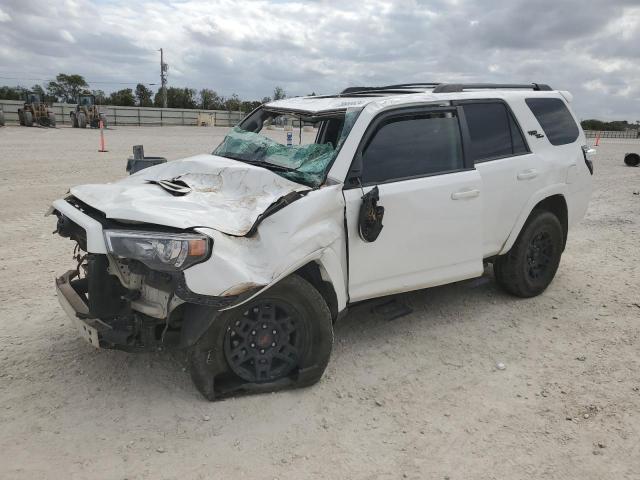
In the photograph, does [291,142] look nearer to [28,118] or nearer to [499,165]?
[499,165]

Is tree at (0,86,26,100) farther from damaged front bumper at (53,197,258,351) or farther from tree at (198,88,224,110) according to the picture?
damaged front bumper at (53,197,258,351)

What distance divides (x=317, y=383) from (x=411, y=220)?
4.33 ft

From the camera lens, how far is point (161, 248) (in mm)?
2953

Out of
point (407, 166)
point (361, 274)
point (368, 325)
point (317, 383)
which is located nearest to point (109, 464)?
point (317, 383)

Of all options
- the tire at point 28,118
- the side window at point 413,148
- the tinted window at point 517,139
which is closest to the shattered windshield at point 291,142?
the side window at point 413,148

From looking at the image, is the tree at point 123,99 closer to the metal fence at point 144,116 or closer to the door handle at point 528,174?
the metal fence at point 144,116

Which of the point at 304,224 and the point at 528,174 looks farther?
the point at 528,174

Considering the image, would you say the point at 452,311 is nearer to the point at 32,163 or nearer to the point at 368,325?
the point at 368,325

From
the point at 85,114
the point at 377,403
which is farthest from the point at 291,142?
the point at 85,114

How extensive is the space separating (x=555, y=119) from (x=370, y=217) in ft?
8.94

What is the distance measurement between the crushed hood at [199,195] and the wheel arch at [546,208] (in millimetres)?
2256

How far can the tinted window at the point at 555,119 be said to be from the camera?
5.12m

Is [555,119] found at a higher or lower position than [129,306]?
higher

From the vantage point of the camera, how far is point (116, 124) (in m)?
44.0
